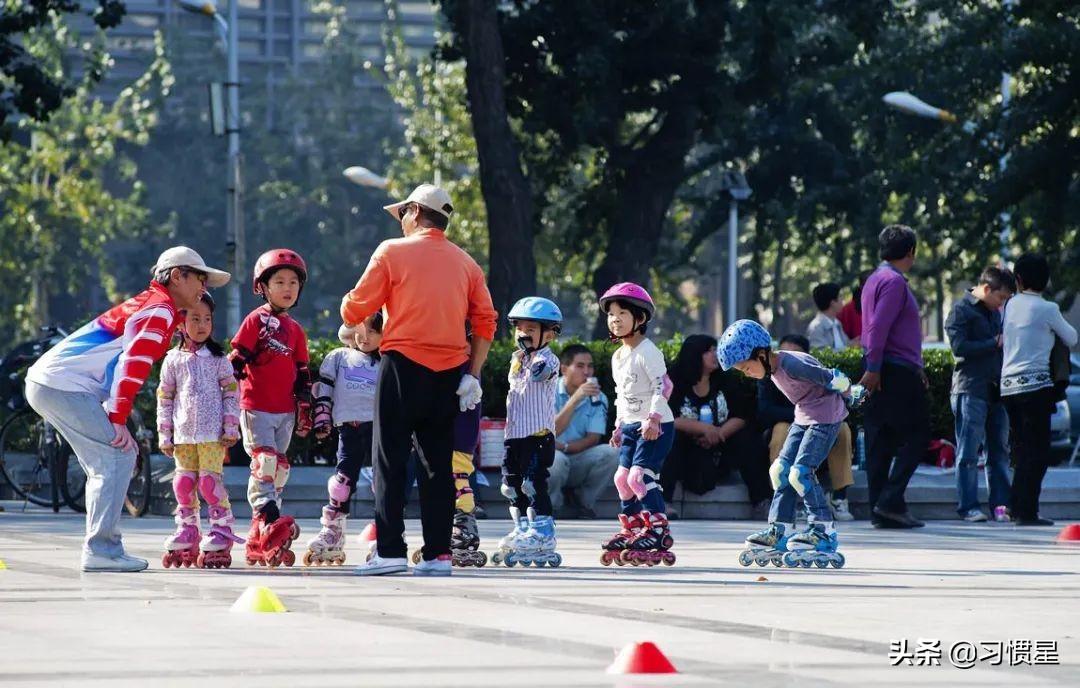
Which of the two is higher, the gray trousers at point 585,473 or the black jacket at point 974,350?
the black jacket at point 974,350

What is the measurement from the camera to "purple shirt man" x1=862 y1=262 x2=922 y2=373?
13305 mm

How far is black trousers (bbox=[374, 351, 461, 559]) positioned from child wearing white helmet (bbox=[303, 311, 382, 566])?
0.57 m

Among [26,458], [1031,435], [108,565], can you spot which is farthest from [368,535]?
[26,458]

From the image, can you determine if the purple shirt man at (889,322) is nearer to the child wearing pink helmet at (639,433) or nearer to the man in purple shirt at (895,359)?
the man in purple shirt at (895,359)

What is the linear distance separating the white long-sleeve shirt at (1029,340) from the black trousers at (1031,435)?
82 mm

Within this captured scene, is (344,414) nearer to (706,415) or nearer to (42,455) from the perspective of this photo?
(706,415)

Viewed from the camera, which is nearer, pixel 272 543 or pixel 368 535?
pixel 272 543

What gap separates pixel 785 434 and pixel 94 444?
20.7 feet

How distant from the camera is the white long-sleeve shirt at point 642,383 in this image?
35.8 ft

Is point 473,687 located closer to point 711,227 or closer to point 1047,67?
point 1047,67

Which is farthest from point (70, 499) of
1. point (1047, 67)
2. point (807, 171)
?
point (807, 171)

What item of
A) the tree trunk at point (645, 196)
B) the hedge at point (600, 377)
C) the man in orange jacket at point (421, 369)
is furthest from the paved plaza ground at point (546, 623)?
the tree trunk at point (645, 196)

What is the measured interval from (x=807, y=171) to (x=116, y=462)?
2974cm

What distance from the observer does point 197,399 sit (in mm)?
10594
